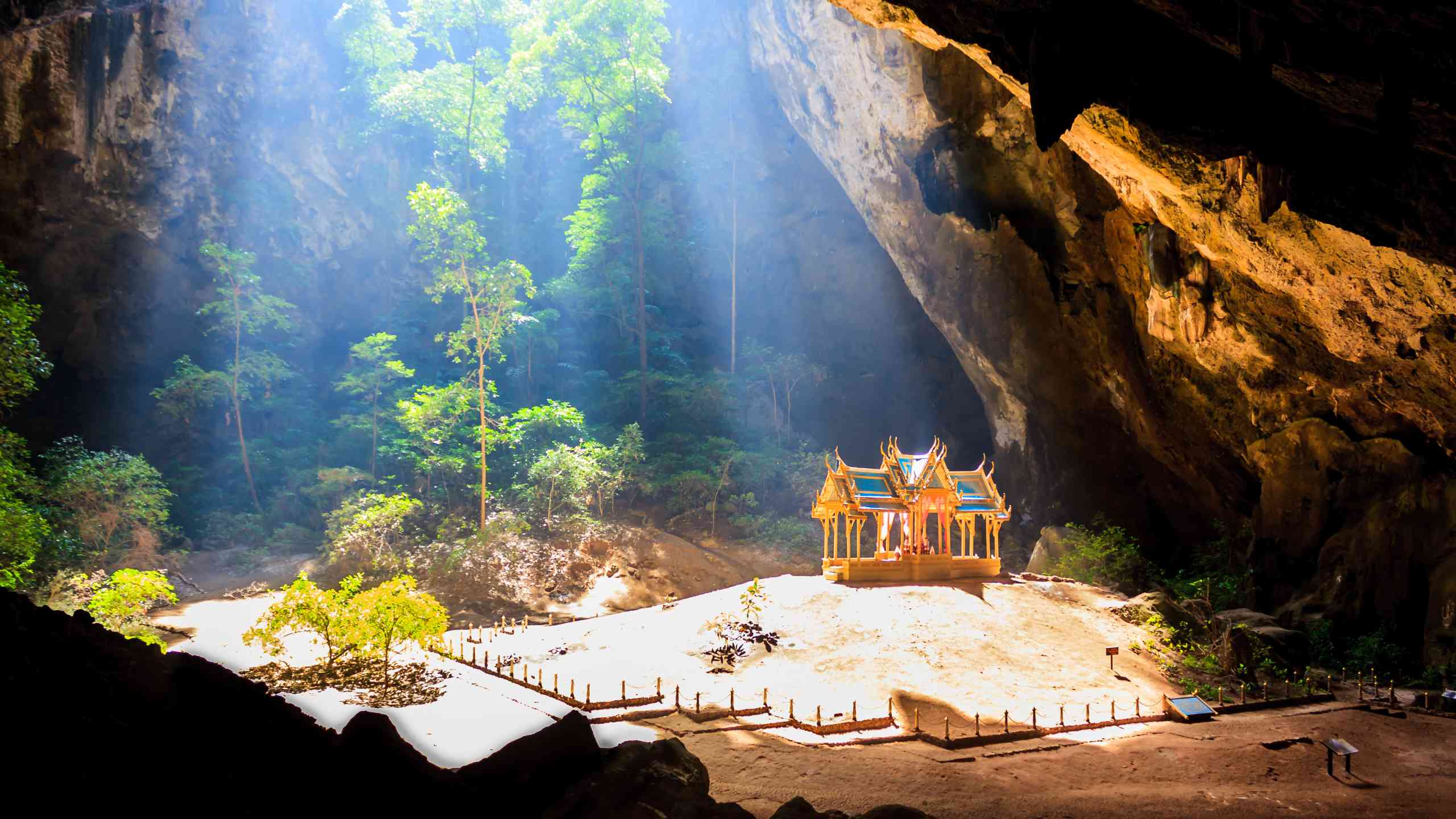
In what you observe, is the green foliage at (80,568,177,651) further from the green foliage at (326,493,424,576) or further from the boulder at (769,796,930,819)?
the boulder at (769,796,930,819)

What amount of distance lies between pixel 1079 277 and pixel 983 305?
3.46 metres

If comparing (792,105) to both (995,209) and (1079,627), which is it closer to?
(995,209)

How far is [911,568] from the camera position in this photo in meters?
16.4

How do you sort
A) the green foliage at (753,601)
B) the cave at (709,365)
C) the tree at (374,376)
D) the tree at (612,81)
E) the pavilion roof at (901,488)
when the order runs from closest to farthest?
1. the cave at (709,365)
2. the green foliage at (753,601)
3. the pavilion roof at (901,488)
4. the tree at (374,376)
5. the tree at (612,81)

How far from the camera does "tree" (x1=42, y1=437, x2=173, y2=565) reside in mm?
18109

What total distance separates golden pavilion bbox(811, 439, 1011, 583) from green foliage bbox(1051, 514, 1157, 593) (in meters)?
2.38

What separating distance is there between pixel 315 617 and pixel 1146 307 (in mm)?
15928

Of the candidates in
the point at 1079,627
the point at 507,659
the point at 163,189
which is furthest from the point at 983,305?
the point at 163,189

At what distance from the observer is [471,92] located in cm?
3341

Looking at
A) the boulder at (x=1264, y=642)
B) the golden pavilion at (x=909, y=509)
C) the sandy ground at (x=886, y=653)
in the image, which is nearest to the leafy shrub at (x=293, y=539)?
the sandy ground at (x=886, y=653)

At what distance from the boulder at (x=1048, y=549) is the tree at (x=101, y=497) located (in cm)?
2195

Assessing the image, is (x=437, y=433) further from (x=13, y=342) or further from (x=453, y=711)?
(x=453, y=711)

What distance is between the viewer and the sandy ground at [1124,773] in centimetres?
727

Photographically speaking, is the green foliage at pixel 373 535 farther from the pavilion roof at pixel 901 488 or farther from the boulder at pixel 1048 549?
the boulder at pixel 1048 549
